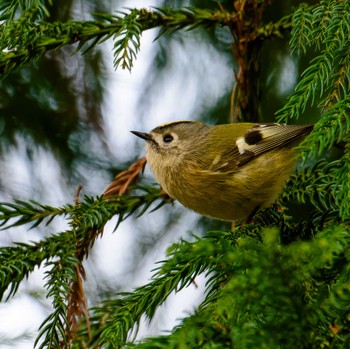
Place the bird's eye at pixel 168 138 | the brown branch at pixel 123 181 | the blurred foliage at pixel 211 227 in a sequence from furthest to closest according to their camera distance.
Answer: the bird's eye at pixel 168 138, the brown branch at pixel 123 181, the blurred foliage at pixel 211 227

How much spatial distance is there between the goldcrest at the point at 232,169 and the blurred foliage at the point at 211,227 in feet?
0.29

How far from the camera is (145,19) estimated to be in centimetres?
203

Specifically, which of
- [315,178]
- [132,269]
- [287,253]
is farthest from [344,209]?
[132,269]

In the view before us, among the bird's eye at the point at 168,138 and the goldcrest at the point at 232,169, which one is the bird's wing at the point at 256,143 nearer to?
the goldcrest at the point at 232,169

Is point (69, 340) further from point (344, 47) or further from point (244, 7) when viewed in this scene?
point (244, 7)

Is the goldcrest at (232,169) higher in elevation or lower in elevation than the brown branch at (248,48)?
lower

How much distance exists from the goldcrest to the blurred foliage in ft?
0.29

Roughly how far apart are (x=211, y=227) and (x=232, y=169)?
0.58 metres

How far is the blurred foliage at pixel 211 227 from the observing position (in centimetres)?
88

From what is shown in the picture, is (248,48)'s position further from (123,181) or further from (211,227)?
(211,227)

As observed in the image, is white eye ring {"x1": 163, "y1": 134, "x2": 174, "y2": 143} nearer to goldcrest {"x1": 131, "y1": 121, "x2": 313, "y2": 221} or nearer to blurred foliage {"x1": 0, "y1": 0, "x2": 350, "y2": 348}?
goldcrest {"x1": 131, "y1": 121, "x2": 313, "y2": 221}

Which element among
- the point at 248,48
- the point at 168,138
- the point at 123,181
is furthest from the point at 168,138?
the point at 248,48

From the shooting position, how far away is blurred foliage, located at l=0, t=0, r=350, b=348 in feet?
2.88

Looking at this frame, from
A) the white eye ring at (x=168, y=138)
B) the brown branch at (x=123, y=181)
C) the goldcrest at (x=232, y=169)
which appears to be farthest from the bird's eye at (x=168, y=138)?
the brown branch at (x=123, y=181)
